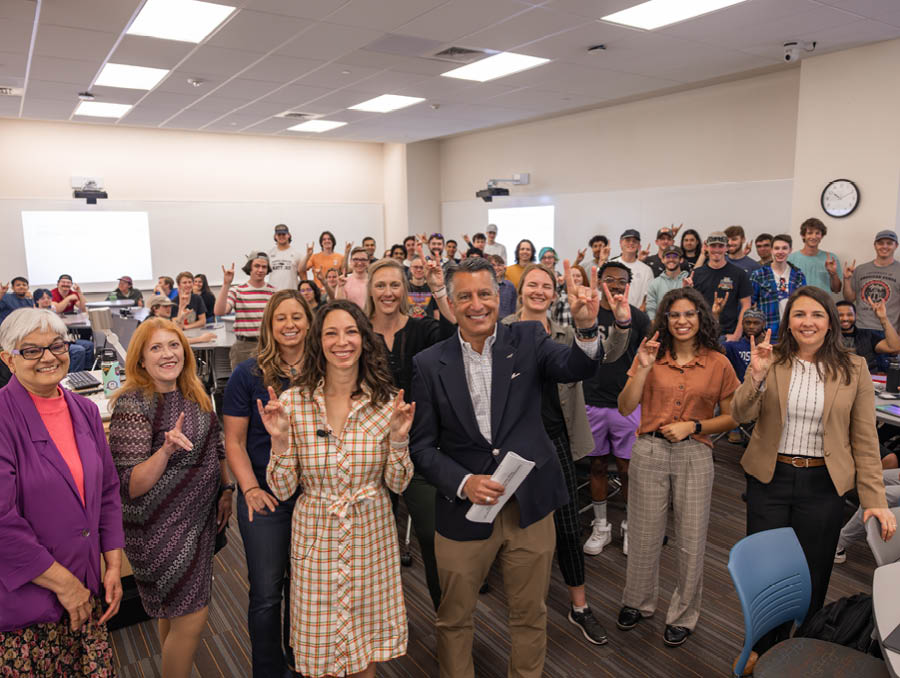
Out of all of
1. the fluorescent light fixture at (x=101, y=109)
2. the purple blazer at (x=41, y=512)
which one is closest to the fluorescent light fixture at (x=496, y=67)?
the fluorescent light fixture at (x=101, y=109)

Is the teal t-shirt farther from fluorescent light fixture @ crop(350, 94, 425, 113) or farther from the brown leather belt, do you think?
fluorescent light fixture @ crop(350, 94, 425, 113)

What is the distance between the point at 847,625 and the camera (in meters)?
2.13

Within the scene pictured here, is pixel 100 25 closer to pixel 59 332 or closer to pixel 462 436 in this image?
pixel 59 332

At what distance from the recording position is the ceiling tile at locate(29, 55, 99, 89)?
5.81 m

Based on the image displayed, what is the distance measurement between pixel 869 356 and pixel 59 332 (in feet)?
17.9

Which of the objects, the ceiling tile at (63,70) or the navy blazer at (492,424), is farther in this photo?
the ceiling tile at (63,70)

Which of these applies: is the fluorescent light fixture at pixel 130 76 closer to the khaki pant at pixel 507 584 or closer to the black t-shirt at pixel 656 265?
the black t-shirt at pixel 656 265

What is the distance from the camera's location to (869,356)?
4.96 meters

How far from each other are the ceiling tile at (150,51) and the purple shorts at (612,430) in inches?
180

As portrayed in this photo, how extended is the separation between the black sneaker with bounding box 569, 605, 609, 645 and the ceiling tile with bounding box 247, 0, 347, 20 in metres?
4.14

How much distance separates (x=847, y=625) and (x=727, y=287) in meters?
3.85

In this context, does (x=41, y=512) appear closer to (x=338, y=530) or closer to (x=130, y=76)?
(x=338, y=530)

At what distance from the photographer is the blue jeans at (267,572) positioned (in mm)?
2199

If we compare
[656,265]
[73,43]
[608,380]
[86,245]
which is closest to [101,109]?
[86,245]
